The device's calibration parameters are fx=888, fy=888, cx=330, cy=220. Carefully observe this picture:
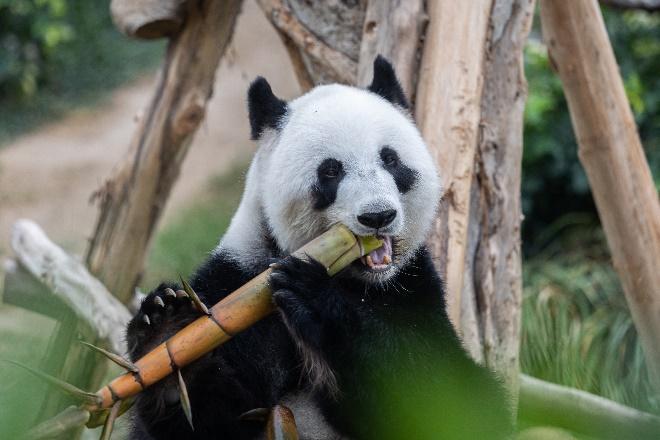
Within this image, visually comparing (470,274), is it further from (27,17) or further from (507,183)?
(27,17)

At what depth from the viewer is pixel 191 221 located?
33.7ft

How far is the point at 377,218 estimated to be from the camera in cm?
257

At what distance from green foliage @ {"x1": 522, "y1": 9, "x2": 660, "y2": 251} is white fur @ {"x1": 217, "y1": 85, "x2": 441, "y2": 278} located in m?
4.85

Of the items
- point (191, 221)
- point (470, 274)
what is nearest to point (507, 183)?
point (470, 274)

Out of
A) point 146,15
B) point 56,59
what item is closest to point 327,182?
point 146,15

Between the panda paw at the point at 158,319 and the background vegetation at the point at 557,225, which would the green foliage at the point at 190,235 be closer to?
the background vegetation at the point at 557,225

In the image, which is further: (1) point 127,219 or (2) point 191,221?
(2) point 191,221

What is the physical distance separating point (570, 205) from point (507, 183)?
4453 millimetres

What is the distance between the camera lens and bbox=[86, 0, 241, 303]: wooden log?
5.03m

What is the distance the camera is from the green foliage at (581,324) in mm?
5699

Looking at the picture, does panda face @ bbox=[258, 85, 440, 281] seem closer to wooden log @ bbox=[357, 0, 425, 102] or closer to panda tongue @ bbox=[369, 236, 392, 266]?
panda tongue @ bbox=[369, 236, 392, 266]

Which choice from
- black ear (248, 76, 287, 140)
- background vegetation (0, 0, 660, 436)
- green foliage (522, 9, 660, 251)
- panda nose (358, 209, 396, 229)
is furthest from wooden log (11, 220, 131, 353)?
→ green foliage (522, 9, 660, 251)

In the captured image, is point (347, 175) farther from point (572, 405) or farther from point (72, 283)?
point (72, 283)

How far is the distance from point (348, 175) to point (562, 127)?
557 cm
